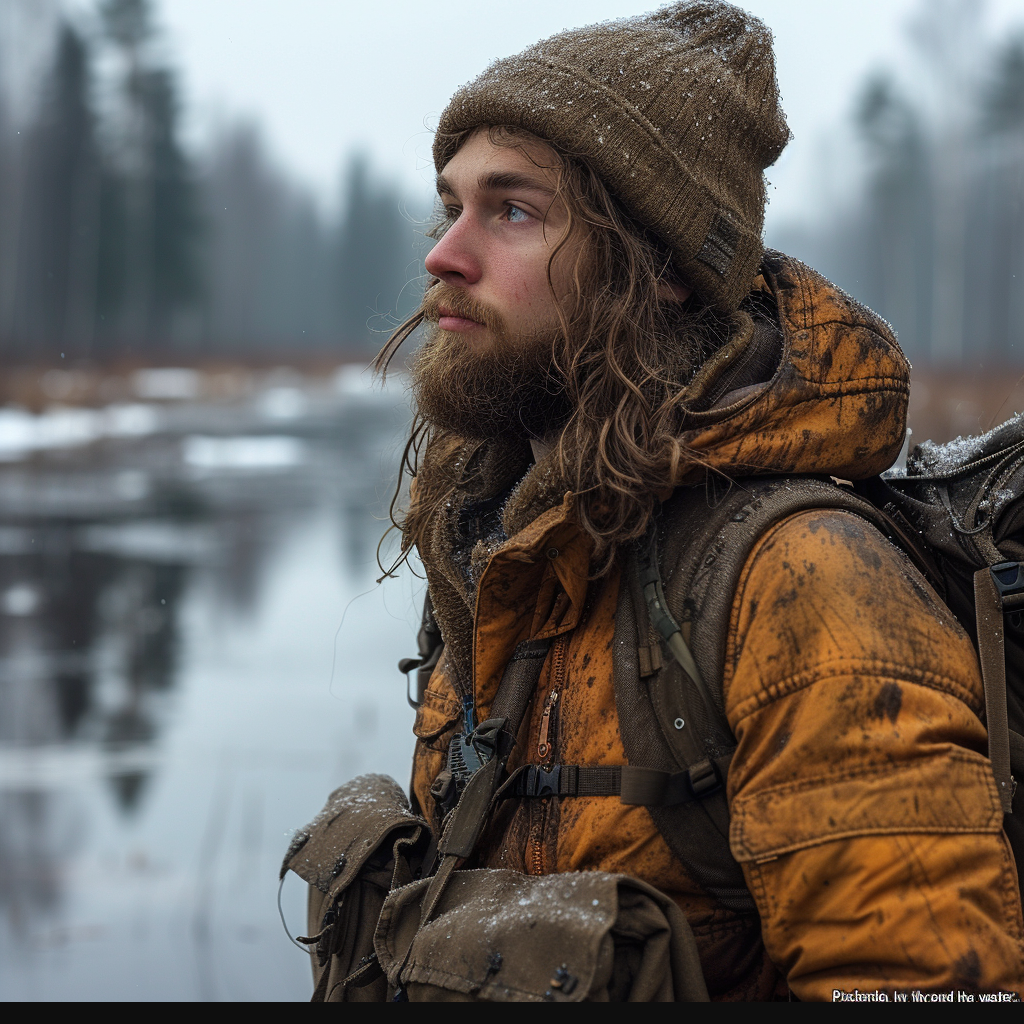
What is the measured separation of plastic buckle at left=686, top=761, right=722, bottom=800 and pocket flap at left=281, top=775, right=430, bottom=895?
1.93 feet

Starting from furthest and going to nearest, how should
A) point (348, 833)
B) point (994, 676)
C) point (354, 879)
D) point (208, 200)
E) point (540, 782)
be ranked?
point (208, 200), point (348, 833), point (354, 879), point (540, 782), point (994, 676)

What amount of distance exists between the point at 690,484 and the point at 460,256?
0.60 m

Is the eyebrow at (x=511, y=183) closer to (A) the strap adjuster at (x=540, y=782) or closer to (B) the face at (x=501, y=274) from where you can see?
(B) the face at (x=501, y=274)

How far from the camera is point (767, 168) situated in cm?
199

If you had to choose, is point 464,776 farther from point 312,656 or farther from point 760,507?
point 312,656

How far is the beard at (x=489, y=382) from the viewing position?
174 centimetres

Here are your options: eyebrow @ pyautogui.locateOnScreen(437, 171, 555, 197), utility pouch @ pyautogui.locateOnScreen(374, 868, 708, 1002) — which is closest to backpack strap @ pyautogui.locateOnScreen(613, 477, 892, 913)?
utility pouch @ pyautogui.locateOnScreen(374, 868, 708, 1002)

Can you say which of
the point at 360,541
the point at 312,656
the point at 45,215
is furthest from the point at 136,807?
the point at 45,215

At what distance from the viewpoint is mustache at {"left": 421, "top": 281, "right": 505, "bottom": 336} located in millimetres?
1737

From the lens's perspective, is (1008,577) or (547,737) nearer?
(1008,577)

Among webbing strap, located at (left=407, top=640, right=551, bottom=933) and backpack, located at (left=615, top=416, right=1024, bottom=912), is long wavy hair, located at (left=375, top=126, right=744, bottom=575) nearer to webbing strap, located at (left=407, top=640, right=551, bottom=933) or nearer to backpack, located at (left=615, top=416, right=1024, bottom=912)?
backpack, located at (left=615, top=416, right=1024, bottom=912)

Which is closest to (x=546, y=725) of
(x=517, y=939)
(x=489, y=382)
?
(x=517, y=939)

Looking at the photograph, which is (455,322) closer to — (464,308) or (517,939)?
(464,308)

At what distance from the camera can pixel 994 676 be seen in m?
1.35
